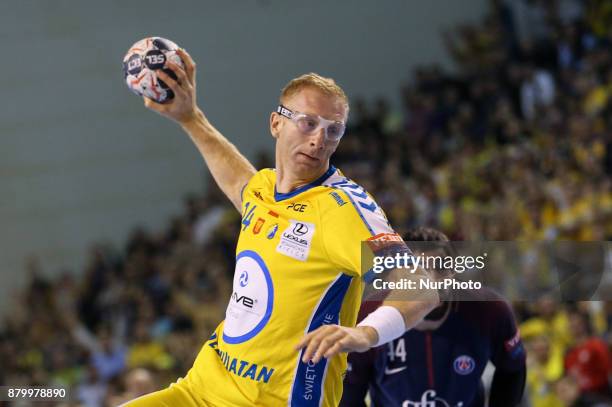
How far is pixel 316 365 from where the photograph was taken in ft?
14.7

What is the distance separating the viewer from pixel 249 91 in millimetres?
17688

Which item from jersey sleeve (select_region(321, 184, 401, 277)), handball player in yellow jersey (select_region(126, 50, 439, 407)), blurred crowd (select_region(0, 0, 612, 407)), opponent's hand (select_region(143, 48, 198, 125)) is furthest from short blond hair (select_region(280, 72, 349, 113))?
blurred crowd (select_region(0, 0, 612, 407))

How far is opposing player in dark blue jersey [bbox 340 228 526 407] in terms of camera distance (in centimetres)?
554

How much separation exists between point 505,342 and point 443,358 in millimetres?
379

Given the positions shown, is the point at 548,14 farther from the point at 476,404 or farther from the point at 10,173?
the point at 476,404

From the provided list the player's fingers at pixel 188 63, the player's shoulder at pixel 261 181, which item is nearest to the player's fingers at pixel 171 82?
the player's fingers at pixel 188 63

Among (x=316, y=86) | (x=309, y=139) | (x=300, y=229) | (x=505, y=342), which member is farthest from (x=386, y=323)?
(x=505, y=342)

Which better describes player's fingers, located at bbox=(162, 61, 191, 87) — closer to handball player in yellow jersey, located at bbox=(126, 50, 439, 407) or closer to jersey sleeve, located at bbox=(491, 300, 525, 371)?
handball player in yellow jersey, located at bbox=(126, 50, 439, 407)

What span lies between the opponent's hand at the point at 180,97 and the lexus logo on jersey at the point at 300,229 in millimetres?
1434

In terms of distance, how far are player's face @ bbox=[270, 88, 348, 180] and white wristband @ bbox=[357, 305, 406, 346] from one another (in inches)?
37.0

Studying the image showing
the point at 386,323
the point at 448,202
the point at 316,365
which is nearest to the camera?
the point at 386,323

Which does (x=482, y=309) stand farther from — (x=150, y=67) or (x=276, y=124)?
(x=150, y=67)

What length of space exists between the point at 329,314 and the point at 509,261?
3574 millimetres

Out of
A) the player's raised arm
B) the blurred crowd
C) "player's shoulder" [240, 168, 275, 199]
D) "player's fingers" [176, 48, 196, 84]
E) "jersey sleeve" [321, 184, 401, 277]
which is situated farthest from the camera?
the blurred crowd
